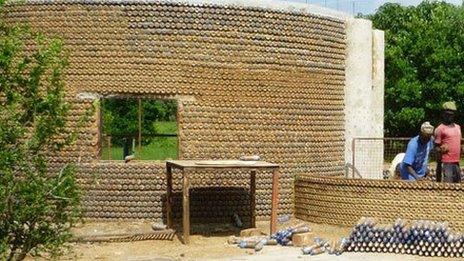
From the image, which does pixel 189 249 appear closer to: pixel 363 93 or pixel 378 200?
pixel 378 200

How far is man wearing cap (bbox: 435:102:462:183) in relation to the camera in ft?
49.4

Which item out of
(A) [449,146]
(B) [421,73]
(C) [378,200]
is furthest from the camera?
(B) [421,73]

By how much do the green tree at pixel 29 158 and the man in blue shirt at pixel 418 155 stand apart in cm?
779

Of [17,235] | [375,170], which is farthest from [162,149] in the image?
[17,235]

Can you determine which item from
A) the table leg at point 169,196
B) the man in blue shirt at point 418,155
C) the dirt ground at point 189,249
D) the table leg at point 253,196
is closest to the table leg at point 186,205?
the dirt ground at point 189,249

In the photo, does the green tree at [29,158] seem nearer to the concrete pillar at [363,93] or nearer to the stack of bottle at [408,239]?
the stack of bottle at [408,239]

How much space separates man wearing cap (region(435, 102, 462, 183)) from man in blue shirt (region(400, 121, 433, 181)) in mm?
221

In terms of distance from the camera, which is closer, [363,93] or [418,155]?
[418,155]

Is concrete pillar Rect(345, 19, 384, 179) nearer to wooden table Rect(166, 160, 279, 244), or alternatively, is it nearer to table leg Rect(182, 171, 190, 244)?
wooden table Rect(166, 160, 279, 244)

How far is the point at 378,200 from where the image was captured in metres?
15.8

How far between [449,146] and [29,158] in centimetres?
849

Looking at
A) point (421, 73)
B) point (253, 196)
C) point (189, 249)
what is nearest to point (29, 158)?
point (189, 249)

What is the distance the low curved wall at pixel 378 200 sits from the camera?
15.3 m

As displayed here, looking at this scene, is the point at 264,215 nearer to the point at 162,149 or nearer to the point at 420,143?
the point at 420,143
